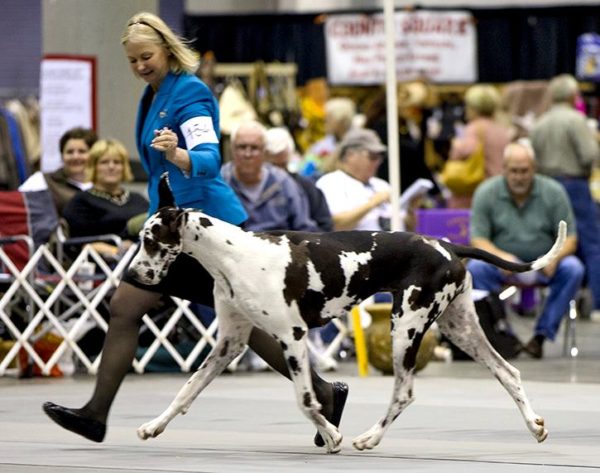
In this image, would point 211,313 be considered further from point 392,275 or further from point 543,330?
point 392,275

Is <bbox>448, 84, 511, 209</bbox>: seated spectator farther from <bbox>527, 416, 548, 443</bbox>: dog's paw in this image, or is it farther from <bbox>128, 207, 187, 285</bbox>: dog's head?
<bbox>128, 207, 187, 285</bbox>: dog's head

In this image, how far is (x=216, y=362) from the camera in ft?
22.1

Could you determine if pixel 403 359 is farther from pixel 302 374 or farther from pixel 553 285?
pixel 553 285

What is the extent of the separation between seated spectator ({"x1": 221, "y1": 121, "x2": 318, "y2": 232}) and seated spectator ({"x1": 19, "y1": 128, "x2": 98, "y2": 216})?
1.16 meters

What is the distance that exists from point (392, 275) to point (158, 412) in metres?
2.09

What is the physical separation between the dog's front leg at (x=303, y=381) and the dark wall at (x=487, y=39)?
44.0ft

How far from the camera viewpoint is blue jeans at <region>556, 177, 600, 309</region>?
1561 centimetres

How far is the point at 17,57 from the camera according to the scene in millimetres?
30750

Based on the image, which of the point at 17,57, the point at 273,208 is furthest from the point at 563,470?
the point at 17,57

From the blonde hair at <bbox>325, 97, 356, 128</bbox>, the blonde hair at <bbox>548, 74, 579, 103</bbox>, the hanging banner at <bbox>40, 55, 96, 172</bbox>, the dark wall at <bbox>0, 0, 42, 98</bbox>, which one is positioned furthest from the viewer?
the dark wall at <bbox>0, 0, 42, 98</bbox>

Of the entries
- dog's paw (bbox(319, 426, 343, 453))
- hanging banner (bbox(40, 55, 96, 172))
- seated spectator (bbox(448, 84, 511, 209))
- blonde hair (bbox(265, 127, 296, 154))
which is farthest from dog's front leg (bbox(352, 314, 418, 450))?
seated spectator (bbox(448, 84, 511, 209))

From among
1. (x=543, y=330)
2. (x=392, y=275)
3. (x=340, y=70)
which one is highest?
(x=340, y=70)

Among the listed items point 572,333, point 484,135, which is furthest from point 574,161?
point 572,333

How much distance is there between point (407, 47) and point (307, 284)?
12.7 m
